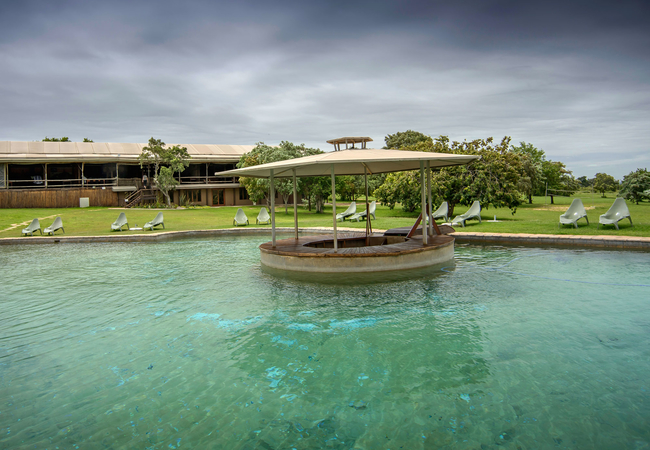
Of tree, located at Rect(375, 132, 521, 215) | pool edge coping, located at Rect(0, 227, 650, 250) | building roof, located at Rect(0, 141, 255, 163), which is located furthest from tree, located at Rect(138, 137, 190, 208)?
tree, located at Rect(375, 132, 521, 215)

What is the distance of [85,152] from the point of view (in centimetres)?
3472

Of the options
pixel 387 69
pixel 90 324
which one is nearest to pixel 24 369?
pixel 90 324

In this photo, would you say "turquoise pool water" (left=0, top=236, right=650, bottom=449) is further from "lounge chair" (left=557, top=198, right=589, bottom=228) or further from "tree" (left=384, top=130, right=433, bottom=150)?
"tree" (left=384, top=130, right=433, bottom=150)

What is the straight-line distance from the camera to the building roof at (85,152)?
99.3 feet

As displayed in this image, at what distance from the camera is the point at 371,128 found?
23.6 metres

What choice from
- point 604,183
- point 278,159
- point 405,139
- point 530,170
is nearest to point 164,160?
point 278,159

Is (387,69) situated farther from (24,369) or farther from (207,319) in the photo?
(24,369)

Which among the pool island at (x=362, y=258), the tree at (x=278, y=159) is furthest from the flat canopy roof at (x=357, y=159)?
the tree at (x=278, y=159)

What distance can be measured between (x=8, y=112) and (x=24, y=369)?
132 feet

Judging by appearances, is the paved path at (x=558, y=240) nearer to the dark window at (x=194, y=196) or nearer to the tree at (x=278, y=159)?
the tree at (x=278, y=159)

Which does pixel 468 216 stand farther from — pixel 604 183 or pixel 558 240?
pixel 604 183

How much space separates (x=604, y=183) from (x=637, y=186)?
26.6 m

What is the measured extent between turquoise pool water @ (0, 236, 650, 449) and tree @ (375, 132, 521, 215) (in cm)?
1041

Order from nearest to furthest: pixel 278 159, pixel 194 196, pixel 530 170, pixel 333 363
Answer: pixel 333 363, pixel 278 159, pixel 530 170, pixel 194 196
